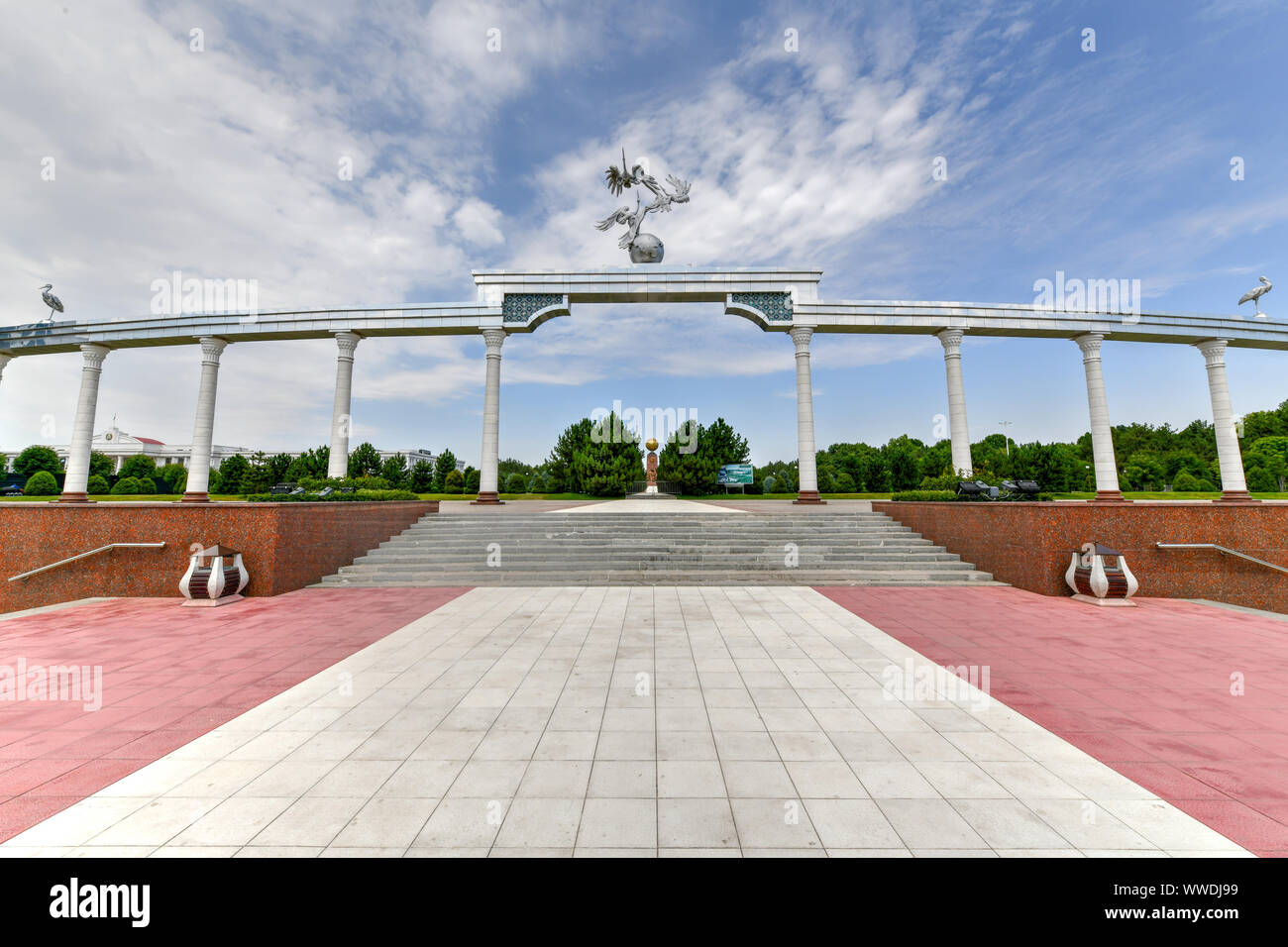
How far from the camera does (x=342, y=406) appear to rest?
22031 millimetres

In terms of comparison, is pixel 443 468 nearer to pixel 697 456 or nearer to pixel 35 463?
pixel 697 456

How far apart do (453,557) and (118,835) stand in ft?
33.1

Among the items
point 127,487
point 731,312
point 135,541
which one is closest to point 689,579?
point 135,541

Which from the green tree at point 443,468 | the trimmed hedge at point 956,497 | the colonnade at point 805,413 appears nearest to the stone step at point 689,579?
the trimmed hedge at point 956,497

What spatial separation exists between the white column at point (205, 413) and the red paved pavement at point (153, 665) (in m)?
15.3

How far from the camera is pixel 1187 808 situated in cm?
345

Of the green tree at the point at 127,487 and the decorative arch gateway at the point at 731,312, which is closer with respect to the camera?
the decorative arch gateway at the point at 731,312

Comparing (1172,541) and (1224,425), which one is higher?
(1224,425)

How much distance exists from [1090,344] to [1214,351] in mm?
6507

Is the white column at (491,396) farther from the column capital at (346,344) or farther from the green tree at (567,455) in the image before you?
the green tree at (567,455)

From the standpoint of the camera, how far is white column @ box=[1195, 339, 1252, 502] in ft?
71.9

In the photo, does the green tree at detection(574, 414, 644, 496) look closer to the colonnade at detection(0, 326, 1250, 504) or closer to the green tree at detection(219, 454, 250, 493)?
the colonnade at detection(0, 326, 1250, 504)

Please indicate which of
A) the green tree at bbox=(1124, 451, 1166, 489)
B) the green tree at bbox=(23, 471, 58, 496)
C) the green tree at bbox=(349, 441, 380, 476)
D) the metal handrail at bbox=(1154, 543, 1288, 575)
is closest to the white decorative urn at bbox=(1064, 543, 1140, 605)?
the metal handrail at bbox=(1154, 543, 1288, 575)

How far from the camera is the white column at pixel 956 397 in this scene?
71.1ft
